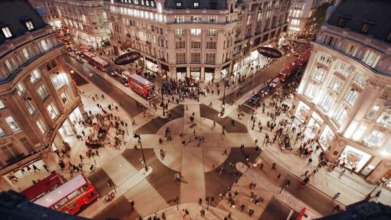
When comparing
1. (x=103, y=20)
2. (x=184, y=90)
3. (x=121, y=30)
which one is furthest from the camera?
(x=103, y=20)

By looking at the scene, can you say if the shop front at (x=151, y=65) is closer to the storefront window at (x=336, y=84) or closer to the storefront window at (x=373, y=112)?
the storefront window at (x=336, y=84)

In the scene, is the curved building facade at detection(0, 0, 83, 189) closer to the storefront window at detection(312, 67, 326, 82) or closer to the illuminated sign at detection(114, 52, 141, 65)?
the illuminated sign at detection(114, 52, 141, 65)

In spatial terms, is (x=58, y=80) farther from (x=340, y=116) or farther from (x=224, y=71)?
(x=340, y=116)

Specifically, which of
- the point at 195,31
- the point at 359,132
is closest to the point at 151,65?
the point at 195,31

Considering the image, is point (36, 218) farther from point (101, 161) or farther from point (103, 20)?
point (103, 20)

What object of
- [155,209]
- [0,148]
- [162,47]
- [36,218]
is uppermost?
[36,218]

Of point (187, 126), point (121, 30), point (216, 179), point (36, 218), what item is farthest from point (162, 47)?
point (36, 218)

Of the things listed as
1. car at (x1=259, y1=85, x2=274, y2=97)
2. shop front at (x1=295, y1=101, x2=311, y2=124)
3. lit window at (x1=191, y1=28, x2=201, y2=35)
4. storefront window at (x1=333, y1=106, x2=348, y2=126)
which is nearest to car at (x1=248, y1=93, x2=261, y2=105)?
car at (x1=259, y1=85, x2=274, y2=97)
